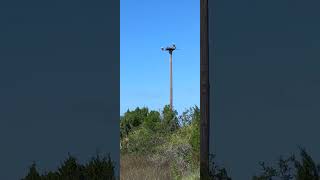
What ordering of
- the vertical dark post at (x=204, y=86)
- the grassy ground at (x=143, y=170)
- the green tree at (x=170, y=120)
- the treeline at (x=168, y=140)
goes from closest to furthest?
1. the vertical dark post at (x=204, y=86)
2. the grassy ground at (x=143, y=170)
3. the treeline at (x=168, y=140)
4. the green tree at (x=170, y=120)

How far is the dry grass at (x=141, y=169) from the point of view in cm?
826

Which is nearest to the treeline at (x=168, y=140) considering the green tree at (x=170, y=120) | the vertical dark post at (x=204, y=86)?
the green tree at (x=170, y=120)
